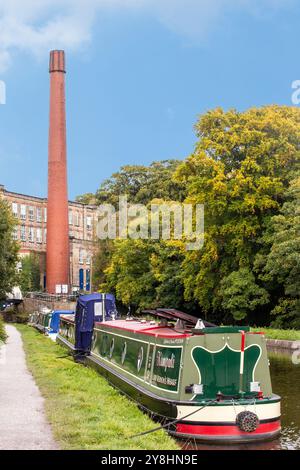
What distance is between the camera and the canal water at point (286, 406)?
12.0 meters

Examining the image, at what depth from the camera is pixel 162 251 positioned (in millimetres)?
52406

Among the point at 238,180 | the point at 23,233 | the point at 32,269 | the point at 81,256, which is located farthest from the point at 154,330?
the point at 23,233

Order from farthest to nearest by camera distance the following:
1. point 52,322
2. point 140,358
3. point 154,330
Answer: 1. point 52,322
2. point 140,358
3. point 154,330

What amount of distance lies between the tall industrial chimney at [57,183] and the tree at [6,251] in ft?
79.5

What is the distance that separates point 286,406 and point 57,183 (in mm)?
57567

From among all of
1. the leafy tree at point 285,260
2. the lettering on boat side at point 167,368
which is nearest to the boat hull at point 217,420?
the lettering on boat side at point 167,368

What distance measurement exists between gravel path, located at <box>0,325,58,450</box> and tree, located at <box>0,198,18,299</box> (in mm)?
19946

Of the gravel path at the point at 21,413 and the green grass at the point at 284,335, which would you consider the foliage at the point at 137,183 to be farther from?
the gravel path at the point at 21,413

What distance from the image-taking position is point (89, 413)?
12.9 metres

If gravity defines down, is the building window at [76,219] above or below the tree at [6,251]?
above

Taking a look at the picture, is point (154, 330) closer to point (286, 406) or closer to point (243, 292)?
point (286, 406)

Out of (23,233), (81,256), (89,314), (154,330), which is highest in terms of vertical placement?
(23,233)

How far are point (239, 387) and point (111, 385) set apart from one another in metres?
6.29

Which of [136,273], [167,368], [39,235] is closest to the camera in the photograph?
[167,368]
